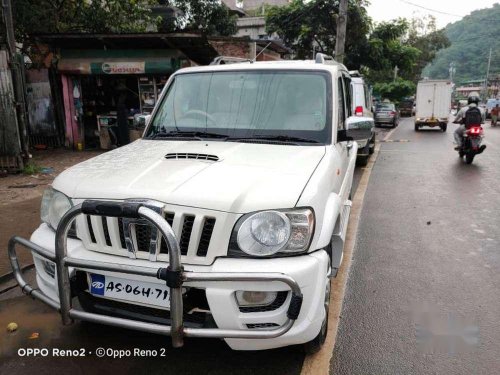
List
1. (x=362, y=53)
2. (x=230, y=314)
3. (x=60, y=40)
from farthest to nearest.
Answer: (x=362, y=53), (x=60, y=40), (x=230, y=314)

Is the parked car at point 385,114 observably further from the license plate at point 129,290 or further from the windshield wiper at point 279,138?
the license plate at point 129,290

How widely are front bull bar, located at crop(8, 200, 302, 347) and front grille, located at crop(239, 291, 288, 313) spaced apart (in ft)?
0.23

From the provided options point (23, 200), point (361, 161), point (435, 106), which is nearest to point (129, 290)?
point (23, 200)

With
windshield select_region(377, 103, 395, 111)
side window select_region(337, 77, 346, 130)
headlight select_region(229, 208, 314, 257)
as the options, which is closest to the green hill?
windshield select_region(377, 103, 395, 111)

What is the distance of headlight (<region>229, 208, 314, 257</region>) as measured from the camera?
223 centimetres

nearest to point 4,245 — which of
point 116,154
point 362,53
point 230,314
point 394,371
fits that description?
point 116,154

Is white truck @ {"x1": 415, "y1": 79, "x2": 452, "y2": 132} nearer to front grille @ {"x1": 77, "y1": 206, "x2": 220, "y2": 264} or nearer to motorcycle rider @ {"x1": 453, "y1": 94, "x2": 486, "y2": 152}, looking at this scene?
motorcycle rider @ {"x1": 453, "y1": 94, "x2": 486, "y2": 152}

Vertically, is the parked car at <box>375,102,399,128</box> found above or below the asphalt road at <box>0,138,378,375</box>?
above

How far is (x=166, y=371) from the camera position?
8.49 feet

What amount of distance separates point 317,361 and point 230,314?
854mm

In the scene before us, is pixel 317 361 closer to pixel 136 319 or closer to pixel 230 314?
pixel 230 314

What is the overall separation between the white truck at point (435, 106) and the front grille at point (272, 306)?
21896mm

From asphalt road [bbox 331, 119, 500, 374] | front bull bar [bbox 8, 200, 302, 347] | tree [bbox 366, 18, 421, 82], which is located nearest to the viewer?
front bull bar [bbox 8, 200, 302, 347]

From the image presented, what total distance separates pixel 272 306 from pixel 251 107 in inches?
73.7
